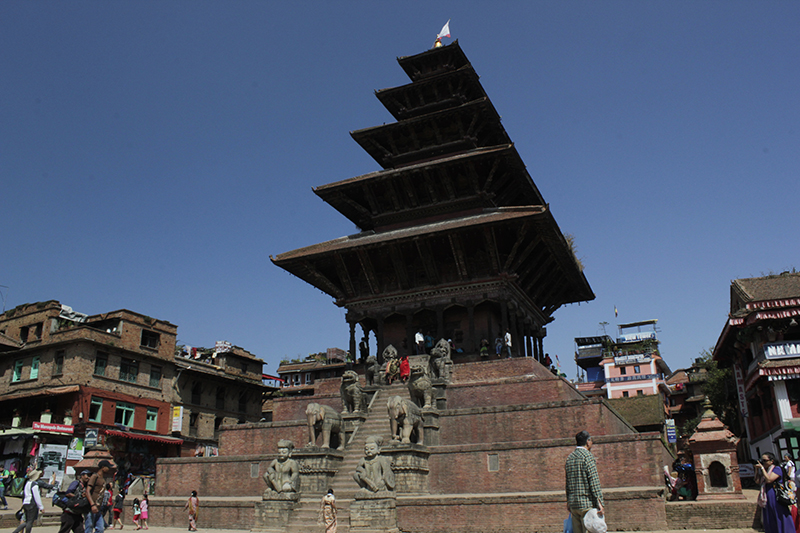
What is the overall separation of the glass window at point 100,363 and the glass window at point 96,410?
1.93m

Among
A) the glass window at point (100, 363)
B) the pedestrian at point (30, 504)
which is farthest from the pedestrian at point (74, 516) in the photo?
the glass window at point (100, 363)

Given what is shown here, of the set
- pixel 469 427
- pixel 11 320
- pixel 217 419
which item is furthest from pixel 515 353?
pixel 11 320

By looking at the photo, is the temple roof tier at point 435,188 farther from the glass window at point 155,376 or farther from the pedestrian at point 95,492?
the glass window at point 155,376

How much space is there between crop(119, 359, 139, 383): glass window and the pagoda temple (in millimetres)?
19667

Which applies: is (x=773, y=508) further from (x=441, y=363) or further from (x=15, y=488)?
(x=15, y=488)

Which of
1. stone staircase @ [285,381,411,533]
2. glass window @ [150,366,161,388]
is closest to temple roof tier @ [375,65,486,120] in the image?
stone staircase @ [285,381,411,533]

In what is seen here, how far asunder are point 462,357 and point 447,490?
10051 millimetres

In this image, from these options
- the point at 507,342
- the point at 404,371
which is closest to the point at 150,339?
the point at 404,371

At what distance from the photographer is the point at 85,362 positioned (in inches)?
1588

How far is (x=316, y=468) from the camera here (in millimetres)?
18453

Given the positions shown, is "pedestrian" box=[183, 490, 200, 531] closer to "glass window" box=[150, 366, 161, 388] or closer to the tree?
"glass window" box=[150, 366, 161, 388]

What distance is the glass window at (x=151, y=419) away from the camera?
145 feet

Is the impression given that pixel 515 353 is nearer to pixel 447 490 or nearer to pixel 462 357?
pixel 462 357

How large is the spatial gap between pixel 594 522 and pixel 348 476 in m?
12.3
